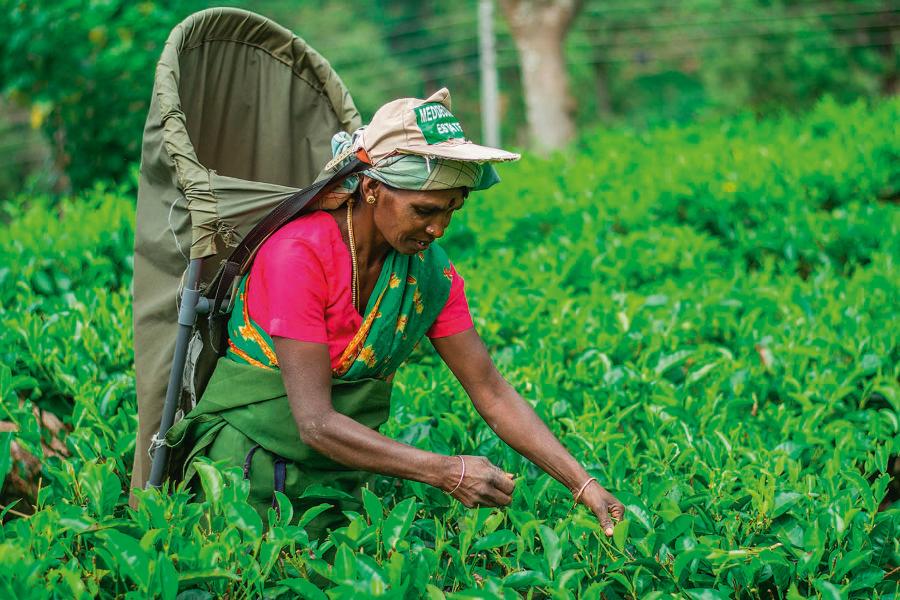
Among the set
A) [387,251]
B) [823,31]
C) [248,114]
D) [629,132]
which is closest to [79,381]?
[248,114]

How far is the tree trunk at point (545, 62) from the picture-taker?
950 centimetres

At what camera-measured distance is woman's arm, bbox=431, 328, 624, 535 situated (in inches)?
99.1

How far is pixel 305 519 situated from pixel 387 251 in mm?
723

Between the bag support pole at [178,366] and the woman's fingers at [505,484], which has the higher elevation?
the bag support pole at [178,366]

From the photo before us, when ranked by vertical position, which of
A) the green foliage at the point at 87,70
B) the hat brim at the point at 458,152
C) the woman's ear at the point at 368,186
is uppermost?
the green foliage at the point at 87,70

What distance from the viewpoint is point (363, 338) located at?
2.43 m

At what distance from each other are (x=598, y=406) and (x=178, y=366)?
1374 mm

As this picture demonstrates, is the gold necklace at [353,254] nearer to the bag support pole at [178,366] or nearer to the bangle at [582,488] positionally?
the bag support pole at [178,366]

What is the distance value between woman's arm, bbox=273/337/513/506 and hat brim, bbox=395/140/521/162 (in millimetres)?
511

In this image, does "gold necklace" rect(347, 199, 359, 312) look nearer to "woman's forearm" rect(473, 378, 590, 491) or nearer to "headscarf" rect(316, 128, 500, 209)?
"headscarf" rect(316, 128, 500, 209)

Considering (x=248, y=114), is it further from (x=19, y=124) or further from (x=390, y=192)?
(x=19, y=124)

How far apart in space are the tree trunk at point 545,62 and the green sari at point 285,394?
665 centimetres

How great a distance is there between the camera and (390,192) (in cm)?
232

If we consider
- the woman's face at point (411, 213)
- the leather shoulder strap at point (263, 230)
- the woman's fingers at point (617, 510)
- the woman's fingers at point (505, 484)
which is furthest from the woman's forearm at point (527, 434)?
the leather shoulder strap at point (263, 230)
